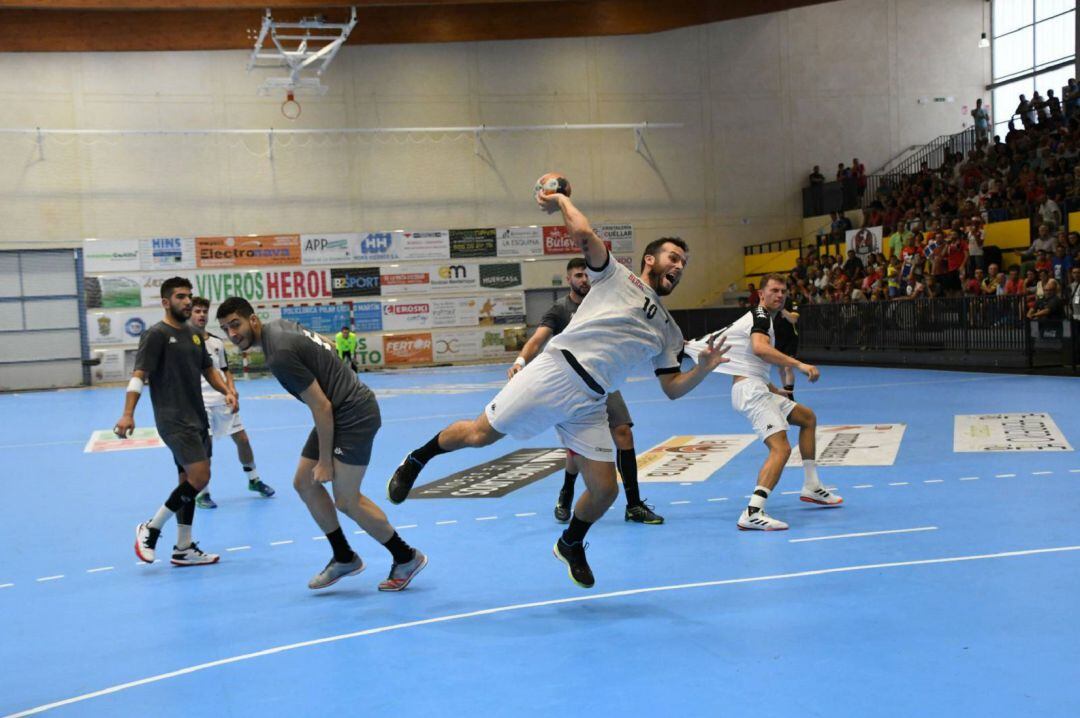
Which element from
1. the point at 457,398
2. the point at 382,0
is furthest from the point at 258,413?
the point at 382,0

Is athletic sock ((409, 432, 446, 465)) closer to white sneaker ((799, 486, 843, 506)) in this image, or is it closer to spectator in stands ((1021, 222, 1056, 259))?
white sneaker ((799, 486, 843, 506))

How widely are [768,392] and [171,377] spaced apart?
15.2ft

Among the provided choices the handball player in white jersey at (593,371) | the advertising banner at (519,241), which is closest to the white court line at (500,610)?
the handball player in white jersey at (593,371)

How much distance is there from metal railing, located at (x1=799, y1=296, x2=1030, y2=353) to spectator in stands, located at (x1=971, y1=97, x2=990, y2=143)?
398 inches

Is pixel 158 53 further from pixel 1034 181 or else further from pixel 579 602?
pixel 579 602

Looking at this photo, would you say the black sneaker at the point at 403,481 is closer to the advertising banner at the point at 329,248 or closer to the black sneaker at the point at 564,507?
the black sneaker at the point at 564,507

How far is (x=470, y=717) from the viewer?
413 centimetres

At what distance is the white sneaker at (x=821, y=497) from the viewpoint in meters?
8.23

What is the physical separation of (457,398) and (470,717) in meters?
16.6

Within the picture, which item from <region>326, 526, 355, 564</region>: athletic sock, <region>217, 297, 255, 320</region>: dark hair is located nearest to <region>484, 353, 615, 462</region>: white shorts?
<region>326, 526, 355, 564</region>: athletic sock

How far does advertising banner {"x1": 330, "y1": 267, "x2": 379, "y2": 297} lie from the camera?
34594 mm

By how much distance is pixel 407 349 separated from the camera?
115 ft

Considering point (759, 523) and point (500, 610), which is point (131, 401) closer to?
point (500, 610)

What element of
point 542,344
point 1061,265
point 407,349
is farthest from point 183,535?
point 407,349
